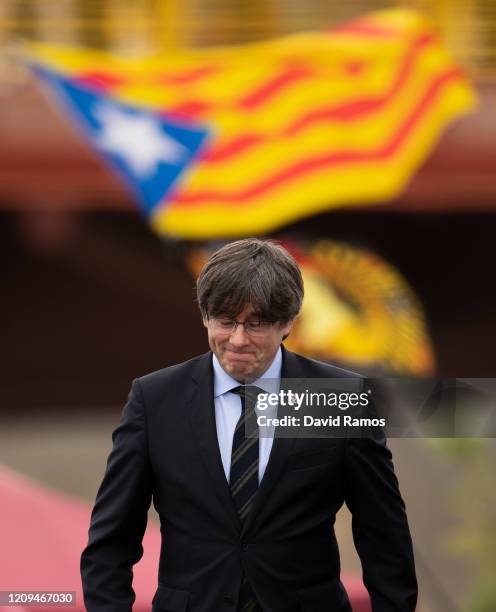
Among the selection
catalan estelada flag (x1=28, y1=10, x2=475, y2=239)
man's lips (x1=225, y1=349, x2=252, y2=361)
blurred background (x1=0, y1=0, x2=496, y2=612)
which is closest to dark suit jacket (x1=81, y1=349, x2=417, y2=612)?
man's lips (x1=225, y1=349, x2=252, y2=361)

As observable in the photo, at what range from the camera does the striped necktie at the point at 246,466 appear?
2.09m

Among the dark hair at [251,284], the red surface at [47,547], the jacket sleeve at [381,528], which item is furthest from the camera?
the red surface at [47,547]

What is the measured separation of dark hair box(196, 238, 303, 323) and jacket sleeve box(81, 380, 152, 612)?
0.28m

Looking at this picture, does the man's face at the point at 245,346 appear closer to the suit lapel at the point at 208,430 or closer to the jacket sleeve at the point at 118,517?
the suit lapel at the point at 208,430

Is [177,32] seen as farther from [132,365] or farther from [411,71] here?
[132,365]

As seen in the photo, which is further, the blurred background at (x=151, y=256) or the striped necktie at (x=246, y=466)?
the blurred background at (x=151, y=256)

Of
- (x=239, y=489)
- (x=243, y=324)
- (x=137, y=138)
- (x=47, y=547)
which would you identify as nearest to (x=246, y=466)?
(x=239, y=489)

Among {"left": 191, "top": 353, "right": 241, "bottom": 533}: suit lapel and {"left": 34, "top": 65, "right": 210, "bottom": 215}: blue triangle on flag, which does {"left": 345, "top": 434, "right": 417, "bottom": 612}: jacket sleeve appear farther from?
{"left": 34, "top": 65, "right": 210, "bottom": 215}: blue triangle on flag

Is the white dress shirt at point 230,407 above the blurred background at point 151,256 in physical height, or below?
below

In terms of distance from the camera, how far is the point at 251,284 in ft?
6.72

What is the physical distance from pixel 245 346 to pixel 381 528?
0.44 metres

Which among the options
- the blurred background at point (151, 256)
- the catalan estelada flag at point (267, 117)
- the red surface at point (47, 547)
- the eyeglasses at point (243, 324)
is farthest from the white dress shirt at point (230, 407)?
the catalan estelada flag at point (267, 117)

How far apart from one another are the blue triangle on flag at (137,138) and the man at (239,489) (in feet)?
15.5

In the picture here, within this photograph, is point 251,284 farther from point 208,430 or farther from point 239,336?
point 208,430
